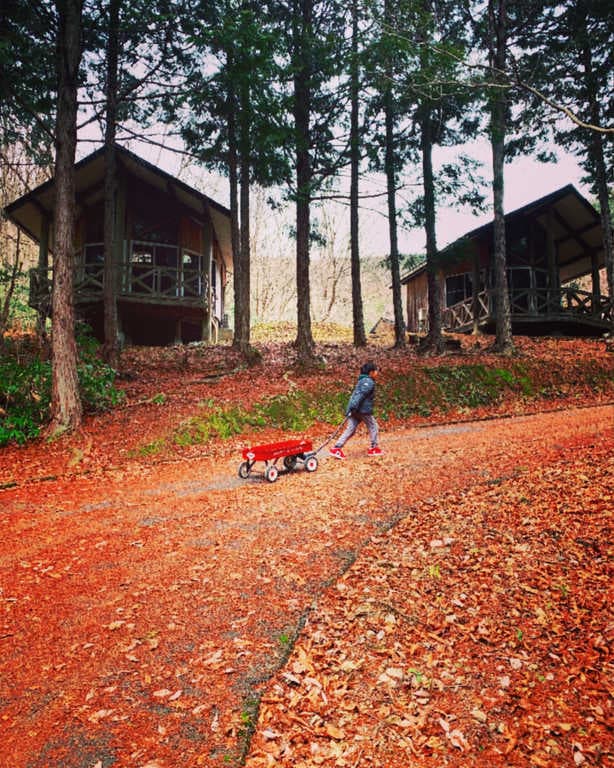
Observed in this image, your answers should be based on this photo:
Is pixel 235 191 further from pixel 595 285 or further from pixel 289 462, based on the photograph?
pixel 595 285

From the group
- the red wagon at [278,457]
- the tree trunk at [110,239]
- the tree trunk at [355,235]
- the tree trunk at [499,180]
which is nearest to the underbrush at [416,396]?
the tree trunk at [499,180]

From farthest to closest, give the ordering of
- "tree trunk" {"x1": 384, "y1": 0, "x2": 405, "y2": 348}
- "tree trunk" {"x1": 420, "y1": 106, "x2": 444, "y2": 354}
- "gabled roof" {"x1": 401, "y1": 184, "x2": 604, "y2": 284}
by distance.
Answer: "gabled roof" {"x1": 401, "y1": 184, "x2": 604, "y2": 284}, "tree trunk" {"x1": 384, "y1": 0, "x2": 405, "y2": 348}, "tree trunk" {"x1": 420, "y1": 106, "x2": 444, "y2": 354}

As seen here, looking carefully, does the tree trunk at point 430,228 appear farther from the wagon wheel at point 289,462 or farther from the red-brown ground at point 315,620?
the wagon wheel at point 289,462

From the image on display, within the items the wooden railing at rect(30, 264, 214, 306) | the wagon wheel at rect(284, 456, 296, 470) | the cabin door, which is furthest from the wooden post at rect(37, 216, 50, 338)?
the wagon wheel at rect(284, 456, 296, 470)

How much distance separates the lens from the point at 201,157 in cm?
1394

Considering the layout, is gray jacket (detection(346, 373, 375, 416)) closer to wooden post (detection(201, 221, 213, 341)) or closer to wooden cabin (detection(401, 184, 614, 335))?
wooden post (detection(201, 221, 213, 341))

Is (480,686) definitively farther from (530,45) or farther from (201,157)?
(530,45)

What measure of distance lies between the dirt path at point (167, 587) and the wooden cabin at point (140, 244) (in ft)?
43.6

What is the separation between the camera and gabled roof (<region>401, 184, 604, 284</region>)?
2194 centimetres

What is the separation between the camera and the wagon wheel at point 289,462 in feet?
25.1

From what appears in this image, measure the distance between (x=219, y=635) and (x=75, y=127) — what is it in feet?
34.3

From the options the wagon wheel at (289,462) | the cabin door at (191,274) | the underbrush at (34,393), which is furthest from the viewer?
the cabin door at (191,274)

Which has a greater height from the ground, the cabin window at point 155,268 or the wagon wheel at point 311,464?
the cabin window at point 155,268

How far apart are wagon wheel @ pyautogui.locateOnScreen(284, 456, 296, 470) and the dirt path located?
573mm
